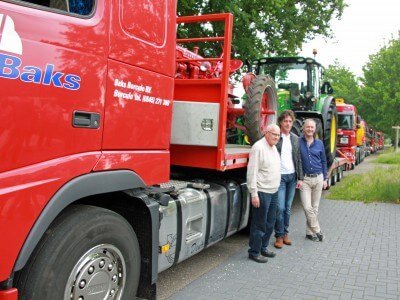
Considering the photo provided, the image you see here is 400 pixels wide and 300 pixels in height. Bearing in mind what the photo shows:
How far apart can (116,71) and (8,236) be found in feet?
4.23

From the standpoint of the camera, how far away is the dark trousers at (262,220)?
5.16 metres

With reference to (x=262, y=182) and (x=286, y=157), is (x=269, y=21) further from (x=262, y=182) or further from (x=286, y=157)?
(x=262, y=182)

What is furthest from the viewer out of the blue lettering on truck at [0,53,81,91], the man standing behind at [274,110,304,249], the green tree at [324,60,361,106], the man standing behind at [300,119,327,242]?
the green tree at [324,60,361,106]

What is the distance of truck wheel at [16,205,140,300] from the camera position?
252cm

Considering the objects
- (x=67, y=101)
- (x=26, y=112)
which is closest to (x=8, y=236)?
(x=26, y=112)

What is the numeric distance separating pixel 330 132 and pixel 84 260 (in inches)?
348

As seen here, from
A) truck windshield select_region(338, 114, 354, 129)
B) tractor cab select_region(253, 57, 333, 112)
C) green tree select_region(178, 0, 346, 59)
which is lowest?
truck windshield select_region(338, 114, 354, 129)

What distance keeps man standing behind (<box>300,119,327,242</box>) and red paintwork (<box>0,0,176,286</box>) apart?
126 inches

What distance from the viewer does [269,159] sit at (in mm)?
5156

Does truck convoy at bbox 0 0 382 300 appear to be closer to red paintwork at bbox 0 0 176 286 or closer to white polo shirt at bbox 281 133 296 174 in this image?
red paintwork at bbox 0 0 176 286

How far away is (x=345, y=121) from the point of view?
62.1 ft

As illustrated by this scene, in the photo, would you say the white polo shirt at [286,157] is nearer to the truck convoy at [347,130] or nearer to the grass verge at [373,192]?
the grass verge at [373,192]

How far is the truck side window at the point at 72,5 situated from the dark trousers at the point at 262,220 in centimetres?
308

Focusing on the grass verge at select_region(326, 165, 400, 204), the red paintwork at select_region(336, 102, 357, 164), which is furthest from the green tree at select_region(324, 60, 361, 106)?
the grass verge at select_region(326, 165, 400, 204)
